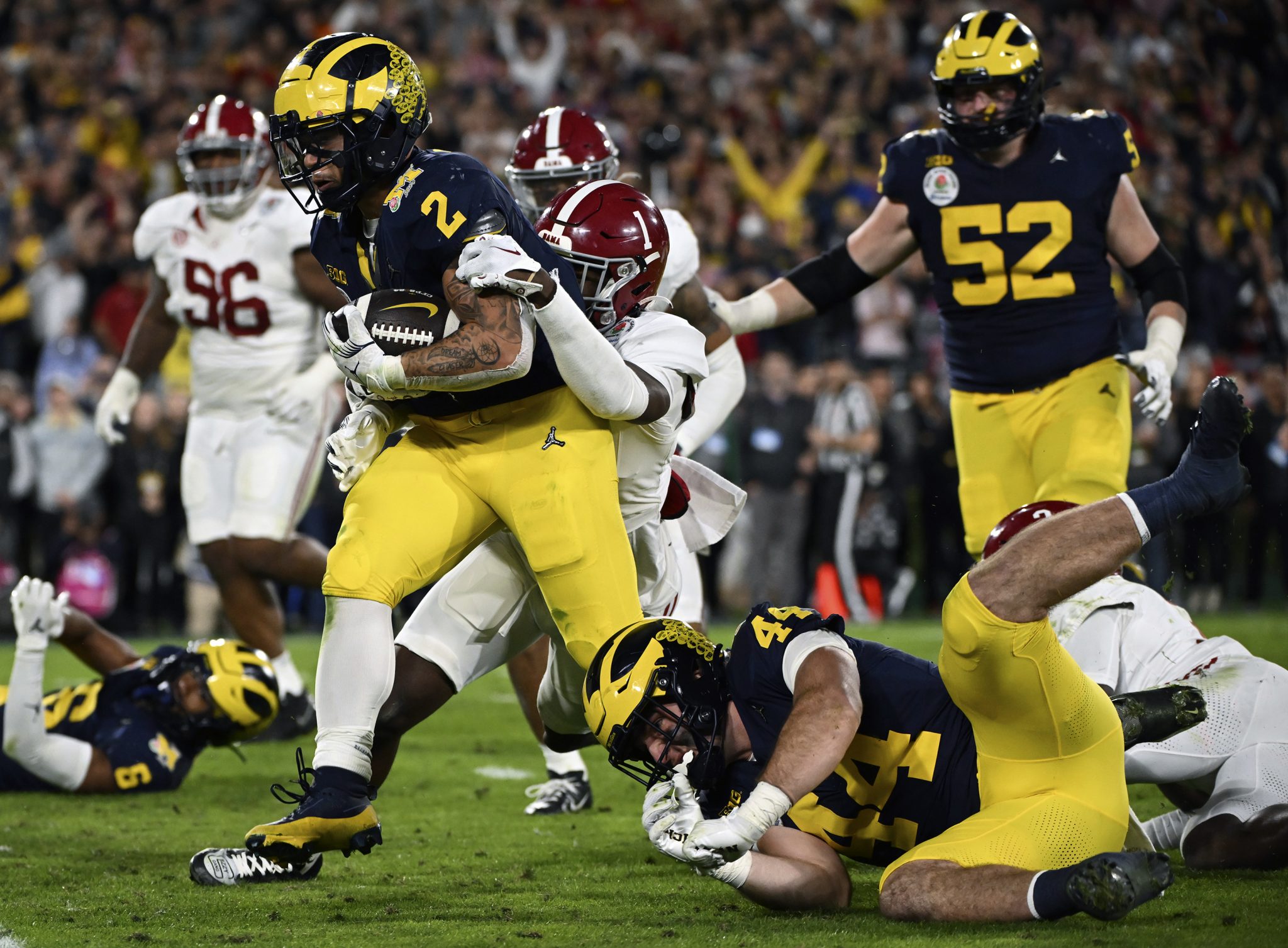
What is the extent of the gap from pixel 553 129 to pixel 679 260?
1.98ft

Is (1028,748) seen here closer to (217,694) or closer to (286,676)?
(217,694)

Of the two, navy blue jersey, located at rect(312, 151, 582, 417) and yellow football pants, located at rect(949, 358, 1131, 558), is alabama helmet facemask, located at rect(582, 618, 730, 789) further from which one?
yellow football pants, located at rect(949, 358, 1131, 558)

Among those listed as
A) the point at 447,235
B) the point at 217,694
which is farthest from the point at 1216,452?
the point at 217,694

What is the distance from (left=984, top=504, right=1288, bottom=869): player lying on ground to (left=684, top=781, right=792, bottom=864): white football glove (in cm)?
89

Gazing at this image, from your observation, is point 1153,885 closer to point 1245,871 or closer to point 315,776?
point 1245,871

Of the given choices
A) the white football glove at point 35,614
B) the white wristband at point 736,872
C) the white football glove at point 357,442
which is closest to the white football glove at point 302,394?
the white football glove at point 35,614

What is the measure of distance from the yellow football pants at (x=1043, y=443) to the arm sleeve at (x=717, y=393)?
695 mm

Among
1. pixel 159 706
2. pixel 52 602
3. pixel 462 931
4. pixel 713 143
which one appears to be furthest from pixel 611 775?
pixel 713 143

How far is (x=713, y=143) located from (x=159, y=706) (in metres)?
8.67

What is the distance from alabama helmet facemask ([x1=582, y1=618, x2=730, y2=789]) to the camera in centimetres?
305

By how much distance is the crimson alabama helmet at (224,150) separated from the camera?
6.13m

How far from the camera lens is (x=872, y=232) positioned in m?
5.17

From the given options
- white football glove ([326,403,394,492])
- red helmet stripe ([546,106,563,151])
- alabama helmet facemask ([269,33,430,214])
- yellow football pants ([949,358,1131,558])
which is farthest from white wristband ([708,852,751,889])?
red helmet stripe ([546,106,563,151])

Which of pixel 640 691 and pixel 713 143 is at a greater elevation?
pixel 713 143
